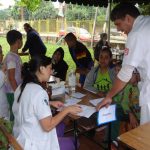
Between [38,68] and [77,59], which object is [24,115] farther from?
[77,59]

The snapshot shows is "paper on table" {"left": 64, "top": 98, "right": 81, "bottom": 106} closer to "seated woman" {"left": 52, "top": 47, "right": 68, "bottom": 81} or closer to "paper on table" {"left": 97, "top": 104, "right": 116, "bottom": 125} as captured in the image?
"paper on table" {"left": 97, "top": 104, "right": 116, "bottom": 125}

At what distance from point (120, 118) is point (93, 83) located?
60cm

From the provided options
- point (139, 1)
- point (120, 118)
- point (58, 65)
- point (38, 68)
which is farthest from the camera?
point (139, 1)

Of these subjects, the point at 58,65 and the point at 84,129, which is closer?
the point at 84,129

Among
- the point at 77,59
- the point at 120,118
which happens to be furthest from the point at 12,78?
the point at 77,59

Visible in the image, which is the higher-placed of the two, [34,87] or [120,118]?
[34,87]

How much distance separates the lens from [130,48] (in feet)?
7.05

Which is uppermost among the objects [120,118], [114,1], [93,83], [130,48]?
[114,1]

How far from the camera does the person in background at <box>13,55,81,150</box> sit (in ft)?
5.89

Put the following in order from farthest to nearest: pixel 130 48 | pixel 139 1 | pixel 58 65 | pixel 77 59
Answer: pixel 139 1
pixel 77 59
pixel 58 65
pixel 130 48

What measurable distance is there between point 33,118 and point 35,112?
0.06 meters

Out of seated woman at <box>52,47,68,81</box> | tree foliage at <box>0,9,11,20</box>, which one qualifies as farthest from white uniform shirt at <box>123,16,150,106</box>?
tree foliage at <box>0,9,11,20</box>

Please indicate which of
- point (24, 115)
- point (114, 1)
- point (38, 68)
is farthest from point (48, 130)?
point (114, 1)

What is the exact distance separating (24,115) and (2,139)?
0.67 feet
